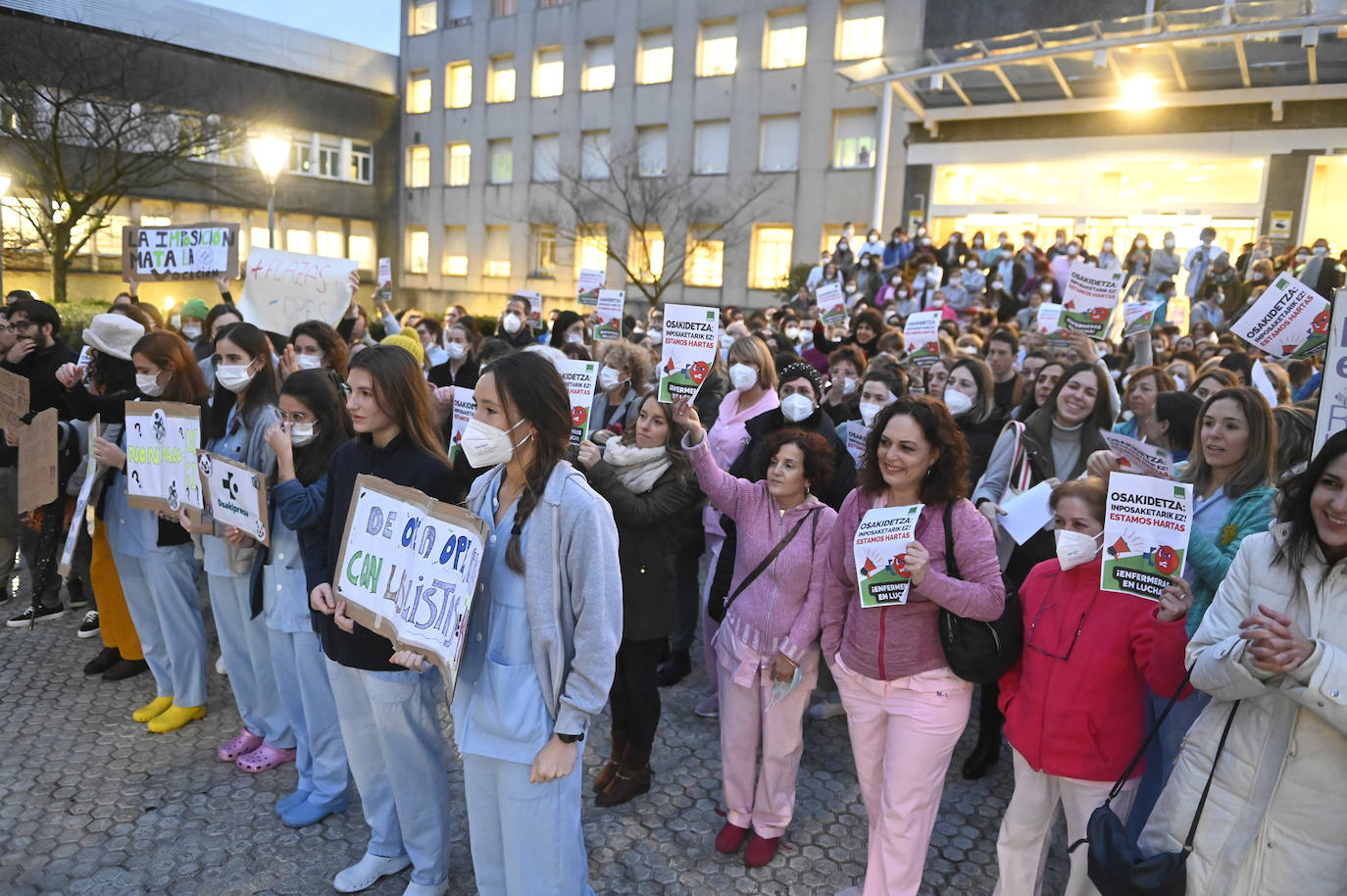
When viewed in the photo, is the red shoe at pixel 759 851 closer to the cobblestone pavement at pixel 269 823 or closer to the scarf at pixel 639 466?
the cobblestone pavement at pixel 269 823

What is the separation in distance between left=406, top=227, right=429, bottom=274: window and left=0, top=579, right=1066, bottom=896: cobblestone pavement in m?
34.2

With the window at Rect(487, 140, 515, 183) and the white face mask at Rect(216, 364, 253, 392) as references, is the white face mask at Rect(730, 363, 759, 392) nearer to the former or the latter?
the white face mask at Rect(216, 364, 253, 392)

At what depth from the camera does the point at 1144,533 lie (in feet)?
9.21

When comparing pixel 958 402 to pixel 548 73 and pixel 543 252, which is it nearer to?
pixel 543 252

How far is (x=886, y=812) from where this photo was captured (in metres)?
3.38

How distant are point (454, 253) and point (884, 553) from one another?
117 feet

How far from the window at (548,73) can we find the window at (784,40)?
8495 millimetres

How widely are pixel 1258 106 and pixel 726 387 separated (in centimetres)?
2049

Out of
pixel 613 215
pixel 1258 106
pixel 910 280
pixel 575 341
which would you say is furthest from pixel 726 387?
pixel 613 215

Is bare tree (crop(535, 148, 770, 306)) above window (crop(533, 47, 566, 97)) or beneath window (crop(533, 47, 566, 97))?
beneath

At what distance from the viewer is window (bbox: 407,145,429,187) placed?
36.9 metres

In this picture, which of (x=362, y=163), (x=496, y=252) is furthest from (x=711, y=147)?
(x=362, y=163)

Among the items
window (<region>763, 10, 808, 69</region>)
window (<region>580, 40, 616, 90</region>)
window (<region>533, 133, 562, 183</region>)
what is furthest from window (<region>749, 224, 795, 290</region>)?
window (<region>533, 133, 562, 183</region>)

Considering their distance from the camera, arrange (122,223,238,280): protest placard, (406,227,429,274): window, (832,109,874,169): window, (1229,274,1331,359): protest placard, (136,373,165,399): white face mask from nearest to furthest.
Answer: (136,373,165,399): white face mask < (1229,274,1331,359): protest placard < (122,223,238,280): protest placard < (832,109,874,169): window < (406,227,429,274): window
